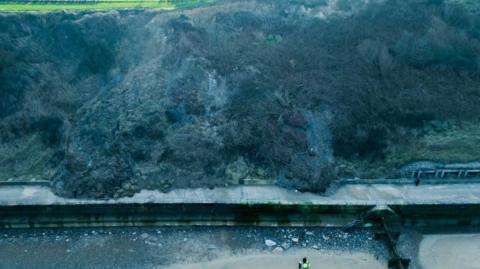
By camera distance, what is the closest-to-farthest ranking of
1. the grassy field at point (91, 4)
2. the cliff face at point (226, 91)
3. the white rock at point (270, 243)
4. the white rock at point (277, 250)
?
the white rock at point (277, 250)
the white rock at point (270, 243)
the cliff face at point (226, 91)
the grassy field at point (91, 4)

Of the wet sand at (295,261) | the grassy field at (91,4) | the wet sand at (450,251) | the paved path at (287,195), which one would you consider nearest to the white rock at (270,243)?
the wet sand at (295,261)

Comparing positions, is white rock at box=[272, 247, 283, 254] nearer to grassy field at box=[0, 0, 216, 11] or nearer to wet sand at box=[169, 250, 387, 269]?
wet sand at box=[169, 250, 387, 269]

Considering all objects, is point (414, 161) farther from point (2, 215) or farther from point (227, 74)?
point (2, 215)

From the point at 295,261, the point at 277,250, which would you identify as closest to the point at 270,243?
the point at 277,250

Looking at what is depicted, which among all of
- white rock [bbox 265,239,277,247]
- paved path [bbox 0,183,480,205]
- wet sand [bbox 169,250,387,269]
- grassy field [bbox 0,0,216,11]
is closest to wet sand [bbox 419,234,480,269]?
paved path [bbox 0,183,480,205]

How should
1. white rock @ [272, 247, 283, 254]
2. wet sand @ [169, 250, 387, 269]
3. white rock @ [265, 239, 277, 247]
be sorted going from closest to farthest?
wet sand @ [169, 250, 387, 269] < white rock @ [272, 247, 283, 254] < white rock @ [265, 239, 277, 247]

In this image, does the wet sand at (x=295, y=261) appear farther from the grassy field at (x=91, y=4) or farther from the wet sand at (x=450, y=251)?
the grassy field at (x=91, y=4)
